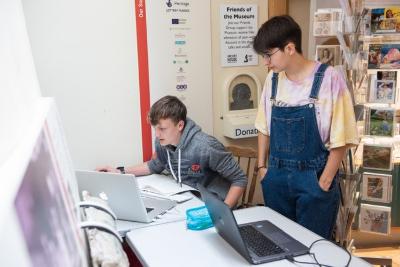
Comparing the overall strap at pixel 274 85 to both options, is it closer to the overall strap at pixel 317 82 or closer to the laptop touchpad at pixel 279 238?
the overall strap at pixel 317 82

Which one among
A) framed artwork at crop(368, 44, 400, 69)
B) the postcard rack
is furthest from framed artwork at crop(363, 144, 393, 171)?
framed artwork at crop(368, 44, 400, 69)

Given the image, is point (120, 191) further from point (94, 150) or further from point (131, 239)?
point (94, 150)

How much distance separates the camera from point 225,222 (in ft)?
4.56

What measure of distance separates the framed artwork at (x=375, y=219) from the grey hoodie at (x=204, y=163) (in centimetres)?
80

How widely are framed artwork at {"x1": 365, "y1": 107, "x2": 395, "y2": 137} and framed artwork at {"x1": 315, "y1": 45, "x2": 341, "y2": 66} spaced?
0.34 meters

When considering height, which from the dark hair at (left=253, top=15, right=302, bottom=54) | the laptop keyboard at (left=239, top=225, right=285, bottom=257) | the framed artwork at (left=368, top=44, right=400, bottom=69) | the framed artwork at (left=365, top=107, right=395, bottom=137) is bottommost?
the laptop keyboard at (left=239, top=225, right=285, bottom=257)

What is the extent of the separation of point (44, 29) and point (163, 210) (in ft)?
4.22

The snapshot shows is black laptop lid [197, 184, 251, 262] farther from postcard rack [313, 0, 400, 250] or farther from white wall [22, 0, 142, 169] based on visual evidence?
white wall [22, 0, 142, 169]

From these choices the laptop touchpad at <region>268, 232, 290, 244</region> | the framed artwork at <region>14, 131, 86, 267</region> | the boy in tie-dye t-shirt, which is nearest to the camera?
the framed artwork at <region>14, 131, 86, 267</region>

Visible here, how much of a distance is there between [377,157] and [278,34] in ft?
3.40

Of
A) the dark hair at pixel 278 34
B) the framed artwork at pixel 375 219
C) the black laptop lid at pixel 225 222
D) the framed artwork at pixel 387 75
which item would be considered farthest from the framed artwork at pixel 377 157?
the black laptop lid at pixel 225 222

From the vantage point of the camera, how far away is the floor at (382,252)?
10.1ft

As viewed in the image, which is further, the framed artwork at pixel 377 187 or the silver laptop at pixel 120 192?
the framed artwork at pixel 377 187

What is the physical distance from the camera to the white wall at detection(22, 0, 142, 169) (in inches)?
93.9
